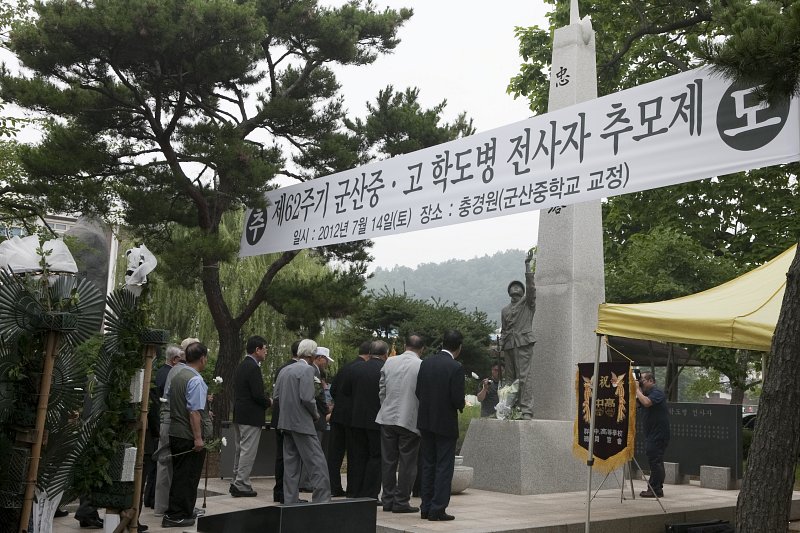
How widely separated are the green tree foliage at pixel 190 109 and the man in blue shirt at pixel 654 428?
16.1ft

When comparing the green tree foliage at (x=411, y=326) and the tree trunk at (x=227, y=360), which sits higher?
the green tree foliage at (x=411, y=326)

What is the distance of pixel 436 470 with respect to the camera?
771 centimetres

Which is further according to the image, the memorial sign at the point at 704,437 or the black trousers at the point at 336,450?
the memorial sign at the point at 704,437

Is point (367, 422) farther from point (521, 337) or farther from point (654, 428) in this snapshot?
point (654, 428)

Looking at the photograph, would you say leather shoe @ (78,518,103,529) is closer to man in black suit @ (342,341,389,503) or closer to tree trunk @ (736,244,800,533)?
man in black suit @ (342,341,389,503)

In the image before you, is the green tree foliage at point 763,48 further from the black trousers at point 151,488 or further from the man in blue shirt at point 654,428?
the black trousers at point 151,488

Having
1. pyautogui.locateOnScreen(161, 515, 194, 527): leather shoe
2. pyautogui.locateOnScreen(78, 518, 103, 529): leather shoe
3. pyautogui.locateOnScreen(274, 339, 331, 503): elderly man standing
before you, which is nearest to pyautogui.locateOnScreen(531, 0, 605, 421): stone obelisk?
pyautogui.locateOnScreen(274, 339, 331, 503): elderly man standing

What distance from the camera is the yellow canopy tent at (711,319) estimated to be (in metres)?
7.12

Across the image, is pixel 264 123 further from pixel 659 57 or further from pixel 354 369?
pixel 659 57

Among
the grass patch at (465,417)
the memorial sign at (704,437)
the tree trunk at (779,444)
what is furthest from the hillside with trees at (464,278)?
the tree trunk at (779,444)

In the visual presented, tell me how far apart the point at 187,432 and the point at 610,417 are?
3829mm

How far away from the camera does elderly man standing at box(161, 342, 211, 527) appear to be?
7.20 m

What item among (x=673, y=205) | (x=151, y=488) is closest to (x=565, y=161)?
(x=151, y=488)

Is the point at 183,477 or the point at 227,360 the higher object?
the point at 227,360
